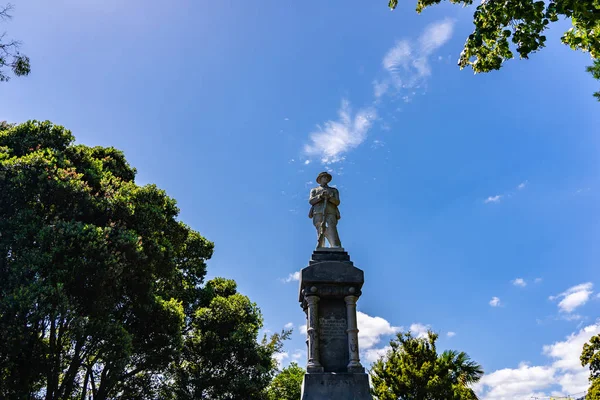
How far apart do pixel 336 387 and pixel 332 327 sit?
59.1 inches

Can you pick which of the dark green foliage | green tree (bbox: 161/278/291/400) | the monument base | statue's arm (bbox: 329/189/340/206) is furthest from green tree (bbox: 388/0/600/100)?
green tree (bbox: 161/278/291/400)

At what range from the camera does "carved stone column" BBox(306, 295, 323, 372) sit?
10234 mm

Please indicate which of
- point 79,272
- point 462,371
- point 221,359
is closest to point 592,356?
point 462,371

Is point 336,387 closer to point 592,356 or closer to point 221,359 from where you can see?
point 221,359

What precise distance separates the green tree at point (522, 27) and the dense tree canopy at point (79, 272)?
11.4 meters

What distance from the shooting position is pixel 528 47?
24.5 feet

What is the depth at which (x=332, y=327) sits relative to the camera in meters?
10.9

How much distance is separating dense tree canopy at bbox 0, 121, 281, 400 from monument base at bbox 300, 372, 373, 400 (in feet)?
22.1

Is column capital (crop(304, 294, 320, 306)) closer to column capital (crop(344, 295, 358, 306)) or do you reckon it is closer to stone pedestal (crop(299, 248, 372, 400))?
stone pedestal (crop(299, 248, 372, 400))

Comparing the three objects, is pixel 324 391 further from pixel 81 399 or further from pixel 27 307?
pixel 81 399

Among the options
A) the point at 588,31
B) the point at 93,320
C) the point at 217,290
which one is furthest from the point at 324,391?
the point at 217,290

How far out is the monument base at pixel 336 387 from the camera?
977 cm

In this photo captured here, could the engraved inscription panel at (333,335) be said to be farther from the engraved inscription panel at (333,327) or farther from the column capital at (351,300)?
the column capital at (351,300)

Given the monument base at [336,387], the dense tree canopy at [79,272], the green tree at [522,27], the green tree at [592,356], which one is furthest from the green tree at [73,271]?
the green tree at [592,356]
